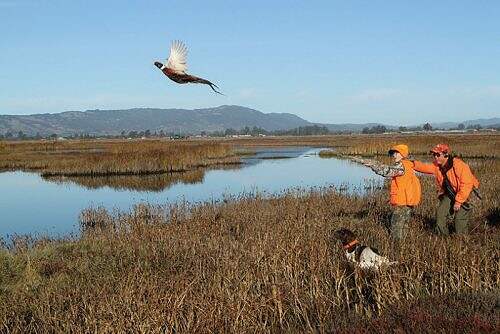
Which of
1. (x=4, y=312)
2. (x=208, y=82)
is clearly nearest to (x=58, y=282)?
(x=4, y=312)

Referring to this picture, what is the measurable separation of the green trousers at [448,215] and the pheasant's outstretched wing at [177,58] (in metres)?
6.34

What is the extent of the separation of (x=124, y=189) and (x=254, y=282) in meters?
19.4

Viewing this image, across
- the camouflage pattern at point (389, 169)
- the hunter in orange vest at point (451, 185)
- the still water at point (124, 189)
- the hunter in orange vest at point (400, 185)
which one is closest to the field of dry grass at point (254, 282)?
the hunter in orange vest at point (400, 185)

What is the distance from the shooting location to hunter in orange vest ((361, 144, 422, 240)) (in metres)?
8.58

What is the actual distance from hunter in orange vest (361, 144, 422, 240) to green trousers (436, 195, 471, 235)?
817 millimetres

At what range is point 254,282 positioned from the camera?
7203mm

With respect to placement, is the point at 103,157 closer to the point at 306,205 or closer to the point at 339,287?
the point at 306,205

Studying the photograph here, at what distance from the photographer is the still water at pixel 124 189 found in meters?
19.1

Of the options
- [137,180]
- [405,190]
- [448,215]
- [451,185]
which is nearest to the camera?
[405,190]

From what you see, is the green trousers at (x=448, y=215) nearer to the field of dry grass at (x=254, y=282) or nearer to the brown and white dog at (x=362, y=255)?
the field of dry grass at (x=254, y=282)

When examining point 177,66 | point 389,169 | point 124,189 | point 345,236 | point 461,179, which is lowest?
point 124,189

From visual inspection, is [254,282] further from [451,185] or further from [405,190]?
[451,185]

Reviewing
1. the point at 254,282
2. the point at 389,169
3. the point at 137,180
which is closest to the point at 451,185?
the point at 389,169

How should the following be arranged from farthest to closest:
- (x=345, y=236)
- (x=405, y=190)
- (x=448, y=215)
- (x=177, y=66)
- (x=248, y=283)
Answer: (x=448, y=215)
(x=405, y=190)
(x=345, y=236)
(x=248, y=283)
(x=177, y=66)
